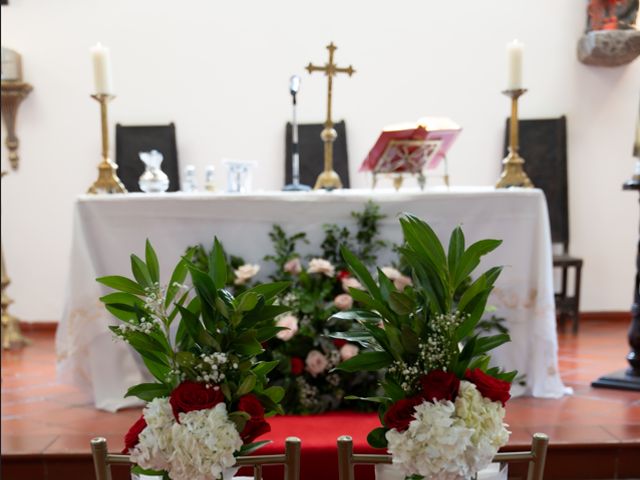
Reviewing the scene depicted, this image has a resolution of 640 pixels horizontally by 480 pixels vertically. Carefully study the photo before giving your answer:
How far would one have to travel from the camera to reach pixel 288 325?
2.52 meters

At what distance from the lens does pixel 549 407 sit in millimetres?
2791

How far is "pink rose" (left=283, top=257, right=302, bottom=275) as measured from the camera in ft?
8.91

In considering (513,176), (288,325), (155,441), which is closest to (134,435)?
(155,441)

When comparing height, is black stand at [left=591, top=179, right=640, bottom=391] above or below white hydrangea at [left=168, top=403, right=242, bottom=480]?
below

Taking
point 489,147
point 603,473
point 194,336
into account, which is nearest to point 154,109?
point 489,147

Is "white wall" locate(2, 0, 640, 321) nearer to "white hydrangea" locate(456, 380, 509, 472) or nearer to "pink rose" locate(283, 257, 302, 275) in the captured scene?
"pink rose" locate(283, 257, 302, 275)

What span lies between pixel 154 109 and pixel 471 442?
412 cm

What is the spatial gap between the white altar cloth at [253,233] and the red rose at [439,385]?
1911 millimetres

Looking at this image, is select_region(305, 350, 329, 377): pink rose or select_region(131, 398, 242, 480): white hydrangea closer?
select_region(131, 398, 242, 480): white hydrangea

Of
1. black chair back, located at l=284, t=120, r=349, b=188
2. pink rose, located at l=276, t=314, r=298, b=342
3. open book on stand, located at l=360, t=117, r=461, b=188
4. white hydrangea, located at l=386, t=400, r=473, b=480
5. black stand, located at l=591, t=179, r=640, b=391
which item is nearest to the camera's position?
white hydrangea, located at l=386, t=400, r=473, b=480

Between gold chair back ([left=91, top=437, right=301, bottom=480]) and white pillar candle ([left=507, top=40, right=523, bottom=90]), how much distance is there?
2389 mm

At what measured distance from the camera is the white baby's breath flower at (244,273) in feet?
8.83

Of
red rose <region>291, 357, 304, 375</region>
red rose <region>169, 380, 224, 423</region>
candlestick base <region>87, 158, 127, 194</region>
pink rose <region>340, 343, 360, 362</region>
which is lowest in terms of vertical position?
red rose <region>291, 357, 304, 375</region>

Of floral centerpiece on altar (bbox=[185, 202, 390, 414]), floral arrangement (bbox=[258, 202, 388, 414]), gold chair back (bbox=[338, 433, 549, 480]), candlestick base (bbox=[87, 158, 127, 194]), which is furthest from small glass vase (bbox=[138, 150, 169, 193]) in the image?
gold chair back (bbox=[338, 433, 549, 480])
